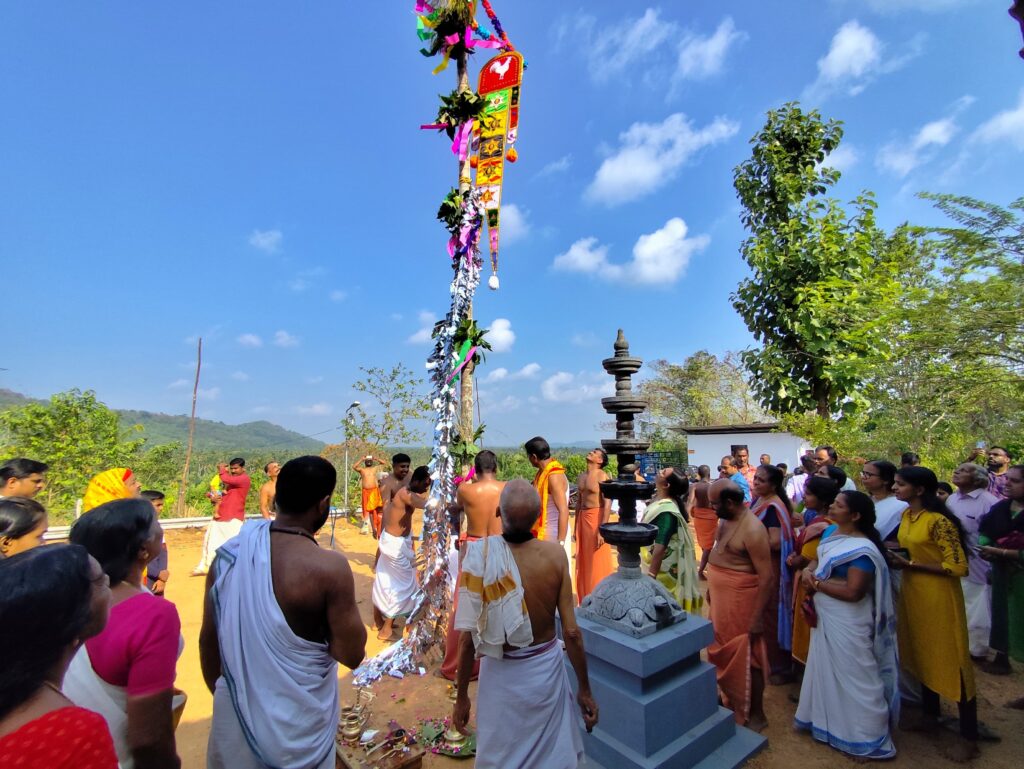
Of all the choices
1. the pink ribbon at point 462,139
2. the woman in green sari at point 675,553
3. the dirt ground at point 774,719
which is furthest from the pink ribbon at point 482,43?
the dirt ground at point 774,719

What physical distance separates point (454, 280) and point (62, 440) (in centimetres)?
1518

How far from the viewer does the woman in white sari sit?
314 cm

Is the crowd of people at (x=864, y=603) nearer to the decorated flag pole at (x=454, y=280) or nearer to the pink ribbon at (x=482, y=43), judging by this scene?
the decorated flag pole at (x=454, y=280)

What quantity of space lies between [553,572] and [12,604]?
1.98 m

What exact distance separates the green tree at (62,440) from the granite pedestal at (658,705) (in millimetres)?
15993

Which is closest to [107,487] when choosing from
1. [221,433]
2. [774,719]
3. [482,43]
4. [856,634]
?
[774,719]

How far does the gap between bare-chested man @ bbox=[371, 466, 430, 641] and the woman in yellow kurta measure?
4.38 m

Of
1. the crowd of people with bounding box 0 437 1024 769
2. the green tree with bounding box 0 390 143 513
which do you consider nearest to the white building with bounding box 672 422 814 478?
the crowd of people with bounding box 0 437 1024 769

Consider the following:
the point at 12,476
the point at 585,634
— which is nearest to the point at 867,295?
the point at 585,634

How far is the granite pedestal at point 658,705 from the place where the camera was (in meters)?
2.66

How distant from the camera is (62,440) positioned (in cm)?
1357

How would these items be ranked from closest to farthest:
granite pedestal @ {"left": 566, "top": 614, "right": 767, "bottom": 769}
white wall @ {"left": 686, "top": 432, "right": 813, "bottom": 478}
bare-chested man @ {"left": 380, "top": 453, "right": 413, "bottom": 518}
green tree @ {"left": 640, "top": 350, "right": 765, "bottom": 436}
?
granite pedestal @ {"left": 566, "top": 614, "right": 767, "bottom": 769} → bare-chested man @ {"left": 380, "top": 453, "right": 413, "bottom": 518} → white wall @ {"left": 686, "top": 432, "right": 813, "bottom": 478} → green tree @ {"left": 640, "top": 350, "right": 765, "bottom": 436}

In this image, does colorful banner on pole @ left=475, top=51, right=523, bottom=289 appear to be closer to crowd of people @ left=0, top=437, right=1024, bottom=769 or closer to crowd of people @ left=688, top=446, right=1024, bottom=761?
crowd of people @ left=0, top=437, right=1024, bottom=769

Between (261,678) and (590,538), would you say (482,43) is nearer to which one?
(590,538)
